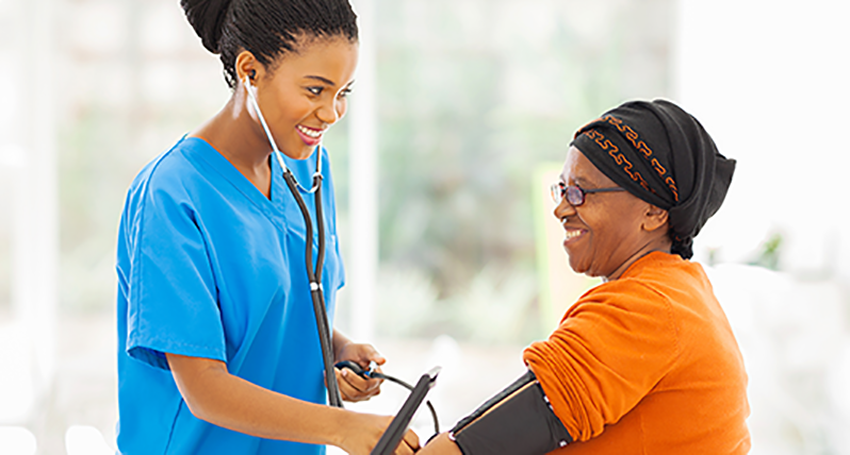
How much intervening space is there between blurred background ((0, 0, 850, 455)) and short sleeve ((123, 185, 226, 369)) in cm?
233

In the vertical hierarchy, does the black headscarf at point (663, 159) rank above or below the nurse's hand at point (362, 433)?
above

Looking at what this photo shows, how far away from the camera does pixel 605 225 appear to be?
1112mm

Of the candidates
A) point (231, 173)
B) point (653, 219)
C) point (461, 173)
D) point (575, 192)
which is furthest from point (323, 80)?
point (461, 173)

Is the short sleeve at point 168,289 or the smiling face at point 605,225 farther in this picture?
the smiling face at point 605,225

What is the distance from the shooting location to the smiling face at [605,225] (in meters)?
1.10

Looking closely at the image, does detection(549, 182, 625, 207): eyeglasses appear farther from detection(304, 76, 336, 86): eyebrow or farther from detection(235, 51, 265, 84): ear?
detection(235, 51, 265, 84): ear

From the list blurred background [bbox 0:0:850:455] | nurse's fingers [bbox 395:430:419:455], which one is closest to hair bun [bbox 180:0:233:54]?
nurse's fingers [bbox 395:430:419:455]

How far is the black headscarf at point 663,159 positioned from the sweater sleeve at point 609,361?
0.56ft

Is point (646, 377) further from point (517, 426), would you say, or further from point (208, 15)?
point (208, 15)

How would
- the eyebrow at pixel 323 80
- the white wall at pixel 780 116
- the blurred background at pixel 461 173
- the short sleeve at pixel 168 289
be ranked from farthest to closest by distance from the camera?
the blurred background at pixel 461 173 → the white wall at pixel 780 116 → the eyebrow at pixel 323 80 → the short sleeve at pixel 168 289

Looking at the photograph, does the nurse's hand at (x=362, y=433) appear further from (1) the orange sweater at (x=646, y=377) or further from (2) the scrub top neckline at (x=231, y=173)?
(2) the scrub top neckline at (x=231, y=173)

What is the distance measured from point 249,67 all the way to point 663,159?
67 cm

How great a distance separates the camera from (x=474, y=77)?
139 inches

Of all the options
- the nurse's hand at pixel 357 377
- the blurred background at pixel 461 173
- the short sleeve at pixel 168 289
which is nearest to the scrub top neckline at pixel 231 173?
the short sleeve at pixel 168 289
